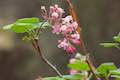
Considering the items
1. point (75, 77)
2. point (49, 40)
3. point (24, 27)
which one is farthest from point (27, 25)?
point (49, 40)

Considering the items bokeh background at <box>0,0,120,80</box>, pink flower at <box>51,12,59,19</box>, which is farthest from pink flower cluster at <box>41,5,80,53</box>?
bokeh background at <box>0,0,120,80</box>

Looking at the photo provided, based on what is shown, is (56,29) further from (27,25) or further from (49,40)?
(49,40)

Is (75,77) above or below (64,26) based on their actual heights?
below

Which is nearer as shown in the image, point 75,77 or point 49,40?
point 75,77

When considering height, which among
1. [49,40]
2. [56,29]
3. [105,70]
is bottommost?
[49,40]

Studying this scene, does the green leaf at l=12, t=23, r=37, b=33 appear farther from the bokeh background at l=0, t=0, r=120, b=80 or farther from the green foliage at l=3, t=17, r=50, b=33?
the bokeh background at l=0, t=0, r=120, b=80

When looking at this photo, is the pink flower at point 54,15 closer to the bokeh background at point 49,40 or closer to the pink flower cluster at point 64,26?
the pink flower cluster at point 64,26

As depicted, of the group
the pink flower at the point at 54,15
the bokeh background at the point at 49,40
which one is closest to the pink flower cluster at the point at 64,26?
the pink flower at the point at 54,15
